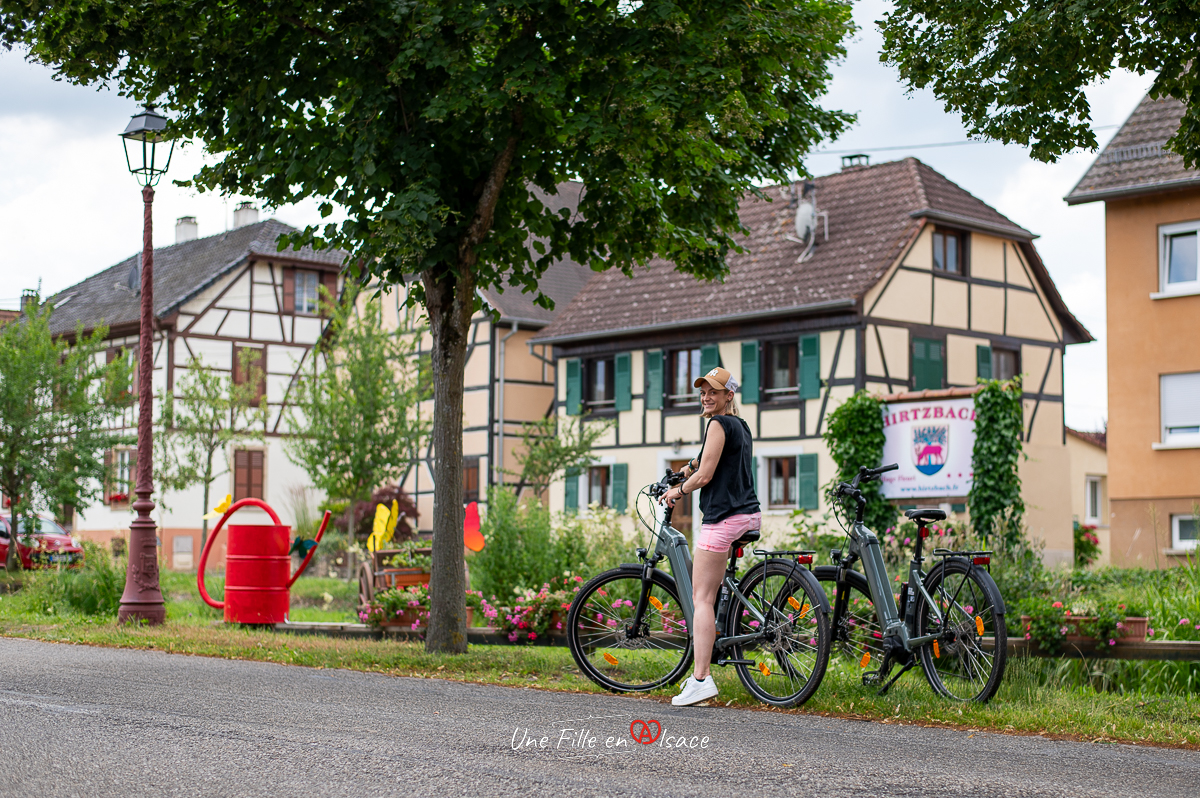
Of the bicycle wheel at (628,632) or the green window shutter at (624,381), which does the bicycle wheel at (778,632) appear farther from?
the green window shutter at (624,381)

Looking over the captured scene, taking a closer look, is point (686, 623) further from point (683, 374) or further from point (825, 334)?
point (683, 374)

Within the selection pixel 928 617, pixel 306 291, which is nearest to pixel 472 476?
pixel 306 291

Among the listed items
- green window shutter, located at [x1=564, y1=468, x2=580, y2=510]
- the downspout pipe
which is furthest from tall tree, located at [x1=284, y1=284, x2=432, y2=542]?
the downspout pipe

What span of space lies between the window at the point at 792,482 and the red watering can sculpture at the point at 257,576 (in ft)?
52.9

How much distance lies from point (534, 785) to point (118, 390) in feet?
87.7

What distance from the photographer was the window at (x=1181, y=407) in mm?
23875

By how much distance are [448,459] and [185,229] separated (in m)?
40.6

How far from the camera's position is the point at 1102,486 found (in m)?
44.9

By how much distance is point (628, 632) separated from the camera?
8664mm

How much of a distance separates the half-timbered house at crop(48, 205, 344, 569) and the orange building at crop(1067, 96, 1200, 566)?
21.3m

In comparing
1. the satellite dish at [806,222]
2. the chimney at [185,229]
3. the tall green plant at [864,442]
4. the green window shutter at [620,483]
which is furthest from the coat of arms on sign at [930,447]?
the chimney at [185,229]

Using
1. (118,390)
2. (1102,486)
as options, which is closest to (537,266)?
(118,390)

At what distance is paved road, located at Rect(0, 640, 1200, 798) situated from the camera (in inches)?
209

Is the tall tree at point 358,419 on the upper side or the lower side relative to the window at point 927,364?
lower
